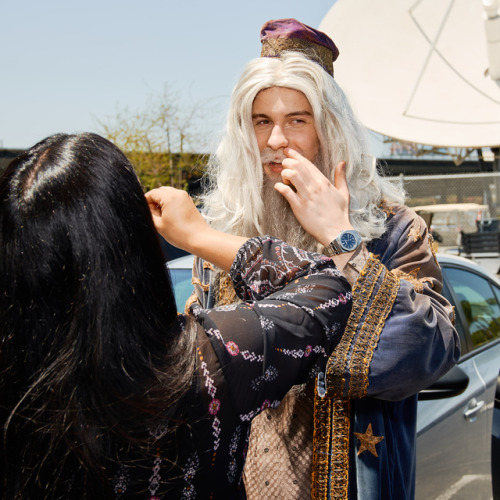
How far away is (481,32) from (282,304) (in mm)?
14492

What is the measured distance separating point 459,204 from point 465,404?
41.7 ft

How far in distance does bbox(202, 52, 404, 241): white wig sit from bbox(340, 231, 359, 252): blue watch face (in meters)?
0.31

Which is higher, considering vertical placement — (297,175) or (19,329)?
(297,175)

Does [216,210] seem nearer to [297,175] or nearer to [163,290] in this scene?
[297,175]

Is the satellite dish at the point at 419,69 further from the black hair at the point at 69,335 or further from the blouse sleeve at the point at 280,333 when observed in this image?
the black hair at the point at 69,335

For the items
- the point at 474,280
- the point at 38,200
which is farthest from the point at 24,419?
the point at 474,280

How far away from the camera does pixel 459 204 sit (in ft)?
47.6

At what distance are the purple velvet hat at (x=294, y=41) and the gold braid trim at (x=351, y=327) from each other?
840 millimetres

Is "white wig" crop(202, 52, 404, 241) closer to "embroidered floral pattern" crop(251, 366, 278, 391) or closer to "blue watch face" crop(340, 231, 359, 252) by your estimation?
"blue watch face" crop(340, 231, 359, 252)

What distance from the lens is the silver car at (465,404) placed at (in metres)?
2.43

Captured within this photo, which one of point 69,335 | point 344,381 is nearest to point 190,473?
point 69,335

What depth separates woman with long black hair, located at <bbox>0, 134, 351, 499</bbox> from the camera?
93 centimetres

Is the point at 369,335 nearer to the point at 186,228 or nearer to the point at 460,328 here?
the point at 186,228

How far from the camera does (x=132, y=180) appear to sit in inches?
40.3
